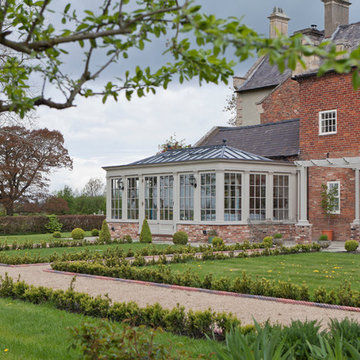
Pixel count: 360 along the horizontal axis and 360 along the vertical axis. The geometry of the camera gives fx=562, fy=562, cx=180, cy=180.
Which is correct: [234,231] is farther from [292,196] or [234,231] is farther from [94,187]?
[94,187]

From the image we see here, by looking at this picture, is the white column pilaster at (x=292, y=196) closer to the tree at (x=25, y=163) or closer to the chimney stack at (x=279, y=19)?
the chimney stack at (x=279, y=19)

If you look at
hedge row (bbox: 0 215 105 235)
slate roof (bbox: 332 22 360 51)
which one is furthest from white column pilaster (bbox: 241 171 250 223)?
hedge row (bbox: 0 215 105 235)

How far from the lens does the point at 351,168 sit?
23047 mm

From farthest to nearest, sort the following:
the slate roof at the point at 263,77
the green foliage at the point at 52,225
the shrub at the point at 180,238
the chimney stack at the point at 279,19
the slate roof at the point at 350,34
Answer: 1. the chimney stack at the point at 279,19
2. the slate roof at the point at 263,77
3. the green foliage at the point at 52,225
4. the slate roof at the point at 350,34
5. the shrub at the point at 180,238

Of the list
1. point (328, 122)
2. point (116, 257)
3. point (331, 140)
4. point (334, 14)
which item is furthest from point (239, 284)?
point (334, 14)

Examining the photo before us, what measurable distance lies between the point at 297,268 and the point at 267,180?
10.2 m

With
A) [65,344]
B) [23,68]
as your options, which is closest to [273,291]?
[65,344]

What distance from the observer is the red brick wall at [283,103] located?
30812 millimetres

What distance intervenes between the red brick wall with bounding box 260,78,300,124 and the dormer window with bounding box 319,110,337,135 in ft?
23.5

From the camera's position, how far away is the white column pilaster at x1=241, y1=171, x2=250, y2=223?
74.0ft

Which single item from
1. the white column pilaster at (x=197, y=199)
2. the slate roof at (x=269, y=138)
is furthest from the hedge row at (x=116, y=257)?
the slate roof at (x=269, y=138)

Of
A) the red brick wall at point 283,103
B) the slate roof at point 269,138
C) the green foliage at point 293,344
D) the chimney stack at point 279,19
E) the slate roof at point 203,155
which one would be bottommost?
the green foliage at point 293,344

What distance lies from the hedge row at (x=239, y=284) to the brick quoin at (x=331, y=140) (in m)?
12.1

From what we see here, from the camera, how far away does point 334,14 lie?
30812mm
